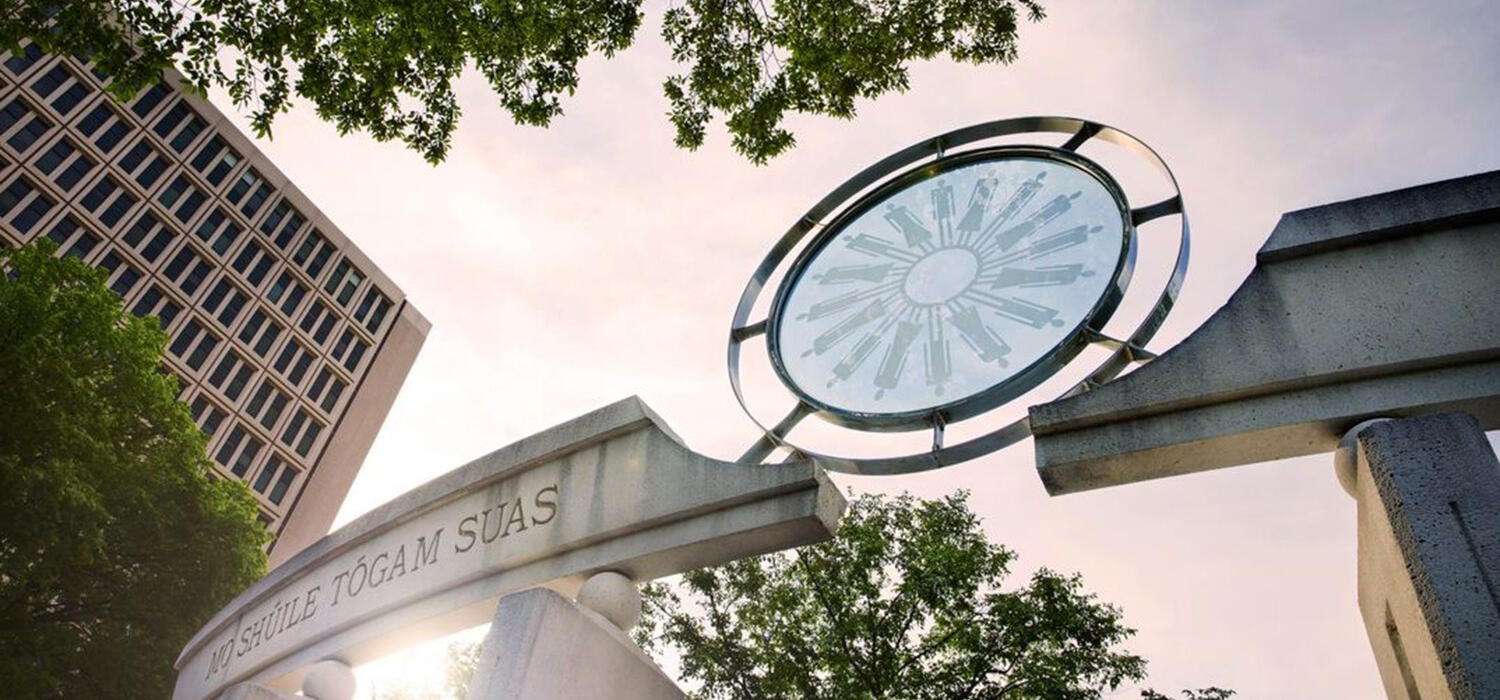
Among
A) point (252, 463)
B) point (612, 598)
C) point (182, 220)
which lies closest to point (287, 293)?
point (182, 220)

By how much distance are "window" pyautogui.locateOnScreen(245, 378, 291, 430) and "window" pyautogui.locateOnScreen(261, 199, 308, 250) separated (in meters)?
8.99

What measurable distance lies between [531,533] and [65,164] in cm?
5271

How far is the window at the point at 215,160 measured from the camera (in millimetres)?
53438

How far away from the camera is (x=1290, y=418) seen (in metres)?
4.13

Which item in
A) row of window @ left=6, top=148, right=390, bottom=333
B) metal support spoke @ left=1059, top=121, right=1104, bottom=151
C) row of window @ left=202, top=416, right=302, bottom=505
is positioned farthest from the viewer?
row of window @ left=202, top=416, right=302, bottom=505

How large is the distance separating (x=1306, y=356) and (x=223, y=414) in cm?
5374

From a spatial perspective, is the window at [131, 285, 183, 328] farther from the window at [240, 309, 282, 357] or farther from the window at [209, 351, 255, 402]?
the window at [240, 309, 282, 357]

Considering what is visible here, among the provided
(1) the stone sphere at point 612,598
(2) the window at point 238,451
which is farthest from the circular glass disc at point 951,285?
(2) the window at point 238,451

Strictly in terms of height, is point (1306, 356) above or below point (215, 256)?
below

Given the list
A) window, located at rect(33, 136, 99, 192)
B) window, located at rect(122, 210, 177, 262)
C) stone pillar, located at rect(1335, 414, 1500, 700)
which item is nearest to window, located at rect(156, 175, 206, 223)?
window, located at rect(122, 210, 177, 262)

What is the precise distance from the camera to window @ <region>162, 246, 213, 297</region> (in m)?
49.7

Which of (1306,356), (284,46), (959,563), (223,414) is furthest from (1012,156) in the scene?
(223,414)

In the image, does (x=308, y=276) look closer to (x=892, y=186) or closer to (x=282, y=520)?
(x=282, y=520)

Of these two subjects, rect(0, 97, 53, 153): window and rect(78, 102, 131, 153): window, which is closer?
rect(0, 97, 53, 153): window
